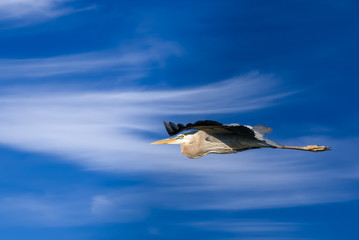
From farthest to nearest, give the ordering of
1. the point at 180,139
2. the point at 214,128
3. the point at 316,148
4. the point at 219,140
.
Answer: the point at 316,148
the point at 180,139
the point at 219,140
the point at 214,128

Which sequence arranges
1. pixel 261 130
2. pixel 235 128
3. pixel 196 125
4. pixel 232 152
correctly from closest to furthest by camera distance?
pixel 196 125
pixel 235 128
pixel 232 152
pixel 261 130

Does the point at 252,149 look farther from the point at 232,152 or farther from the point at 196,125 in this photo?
the point at 196,125

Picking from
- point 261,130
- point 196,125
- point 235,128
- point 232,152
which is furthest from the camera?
point 261,130

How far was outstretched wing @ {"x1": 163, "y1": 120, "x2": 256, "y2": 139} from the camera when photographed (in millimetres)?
13047

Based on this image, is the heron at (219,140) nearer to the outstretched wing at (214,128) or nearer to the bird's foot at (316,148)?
the outstretched wing at (214,128)

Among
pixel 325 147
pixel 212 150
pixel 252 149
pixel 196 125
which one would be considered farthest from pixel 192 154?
pixel 325 147

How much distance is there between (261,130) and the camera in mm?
16438

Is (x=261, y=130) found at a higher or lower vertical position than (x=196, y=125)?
higher

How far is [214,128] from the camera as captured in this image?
14508 mm

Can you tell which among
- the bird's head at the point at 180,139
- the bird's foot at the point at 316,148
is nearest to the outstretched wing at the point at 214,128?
the bird's head at the point at 180,139

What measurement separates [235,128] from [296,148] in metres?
3.12

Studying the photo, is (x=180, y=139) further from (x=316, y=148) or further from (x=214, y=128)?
(x=316, y=148)

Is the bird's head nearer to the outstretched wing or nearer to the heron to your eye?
the heron

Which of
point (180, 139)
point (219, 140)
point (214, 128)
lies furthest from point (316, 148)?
point (180, 139)
